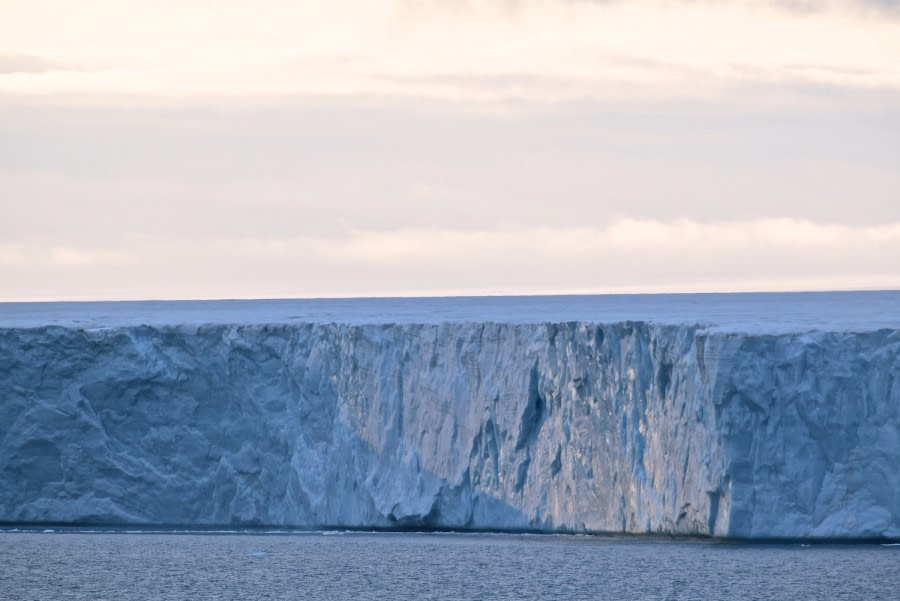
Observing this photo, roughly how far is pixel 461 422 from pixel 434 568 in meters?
1.88

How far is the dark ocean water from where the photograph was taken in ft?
40.5

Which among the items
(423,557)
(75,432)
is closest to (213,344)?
(75,432)

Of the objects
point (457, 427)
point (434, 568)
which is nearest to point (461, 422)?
point (457, 427)

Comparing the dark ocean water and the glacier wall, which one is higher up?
the glacier wall

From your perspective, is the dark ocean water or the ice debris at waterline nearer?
the dark ocean water

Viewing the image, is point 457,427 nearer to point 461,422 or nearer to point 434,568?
point 461,422

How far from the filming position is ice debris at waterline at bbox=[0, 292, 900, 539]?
13.2m

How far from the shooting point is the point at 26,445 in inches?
628

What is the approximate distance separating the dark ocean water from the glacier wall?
0.26m

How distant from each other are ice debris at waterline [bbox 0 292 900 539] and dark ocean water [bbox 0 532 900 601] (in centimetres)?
26

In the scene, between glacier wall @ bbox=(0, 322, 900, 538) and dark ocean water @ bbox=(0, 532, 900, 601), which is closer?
dark ocean water @ bbox=(0, 532, 900, 601)

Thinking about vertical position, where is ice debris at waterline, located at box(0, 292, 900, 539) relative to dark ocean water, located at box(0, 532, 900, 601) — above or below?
above

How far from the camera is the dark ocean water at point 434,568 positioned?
12336 millimetres

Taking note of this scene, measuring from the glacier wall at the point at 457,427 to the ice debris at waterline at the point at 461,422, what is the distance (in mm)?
19
